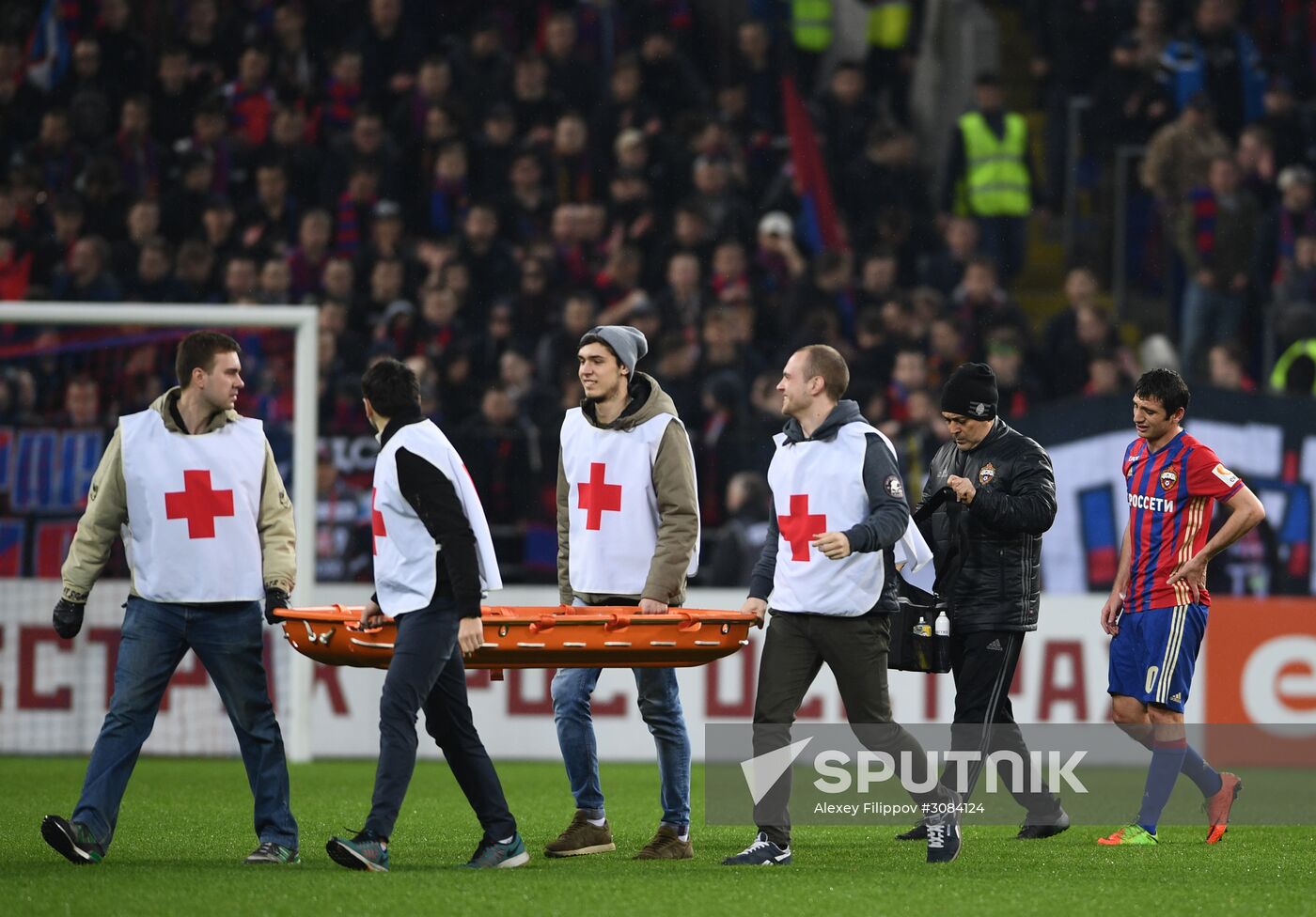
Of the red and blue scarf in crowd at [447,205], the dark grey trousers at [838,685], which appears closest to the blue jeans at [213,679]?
the dark grey trousers at [838,685]

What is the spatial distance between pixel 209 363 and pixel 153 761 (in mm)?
5169

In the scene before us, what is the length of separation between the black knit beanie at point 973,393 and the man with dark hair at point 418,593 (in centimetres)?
208

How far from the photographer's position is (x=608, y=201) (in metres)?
16.2

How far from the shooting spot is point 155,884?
21.6ft

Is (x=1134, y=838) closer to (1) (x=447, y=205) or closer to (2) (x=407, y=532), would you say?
(2) (x=407, y=532)

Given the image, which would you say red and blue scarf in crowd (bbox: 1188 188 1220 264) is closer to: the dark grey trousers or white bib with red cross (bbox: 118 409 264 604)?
the dark grey trousers

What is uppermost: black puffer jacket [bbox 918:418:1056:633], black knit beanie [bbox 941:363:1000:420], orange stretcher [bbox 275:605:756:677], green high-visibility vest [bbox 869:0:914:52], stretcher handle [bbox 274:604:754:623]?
green high-visibility vest [bbox 869:0:914:52]

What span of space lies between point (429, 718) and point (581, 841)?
3.38ft

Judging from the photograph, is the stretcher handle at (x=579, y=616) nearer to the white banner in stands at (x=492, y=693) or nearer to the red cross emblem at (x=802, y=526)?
the red cross emblem at (x=802, y=526)

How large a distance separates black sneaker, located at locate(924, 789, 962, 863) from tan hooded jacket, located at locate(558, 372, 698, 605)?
4.09 feet

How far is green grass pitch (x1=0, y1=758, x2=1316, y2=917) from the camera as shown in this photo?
246 inches

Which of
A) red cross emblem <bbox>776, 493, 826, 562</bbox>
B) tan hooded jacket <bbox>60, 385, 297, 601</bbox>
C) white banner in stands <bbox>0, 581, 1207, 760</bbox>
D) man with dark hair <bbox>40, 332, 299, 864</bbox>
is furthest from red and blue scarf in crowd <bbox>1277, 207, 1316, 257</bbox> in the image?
man with dark hair <bbox>40, 332, 299, 864</bbox>

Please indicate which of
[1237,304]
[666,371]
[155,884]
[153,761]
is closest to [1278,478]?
[1237,304]

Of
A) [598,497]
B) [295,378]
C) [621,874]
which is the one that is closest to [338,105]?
[295,378]
